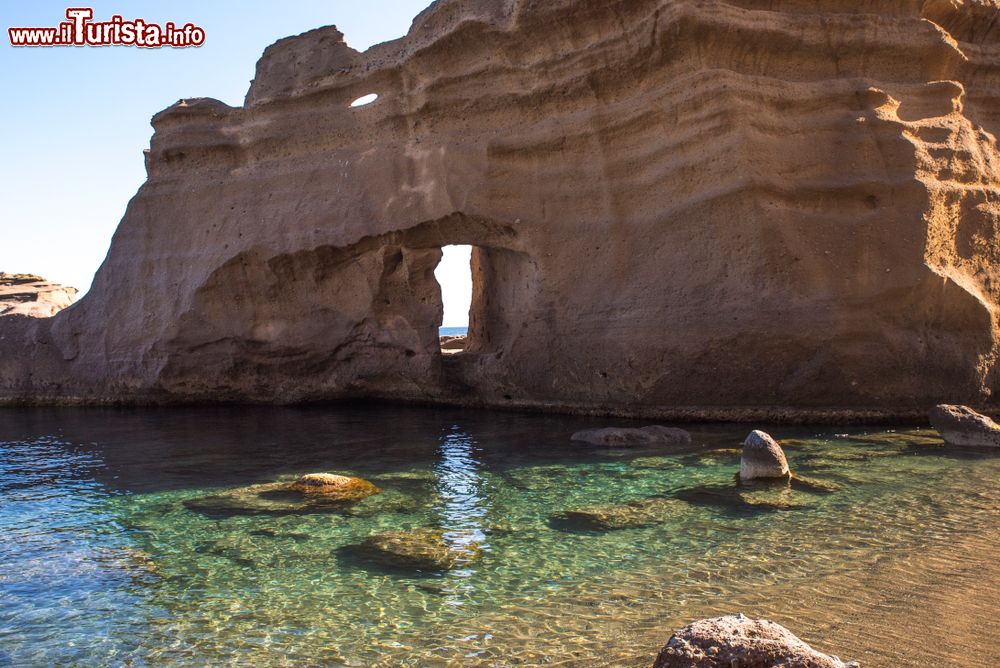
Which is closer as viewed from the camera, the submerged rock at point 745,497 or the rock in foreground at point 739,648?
the rock in foreground at point 739,648

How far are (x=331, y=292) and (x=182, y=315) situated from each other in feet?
8.10

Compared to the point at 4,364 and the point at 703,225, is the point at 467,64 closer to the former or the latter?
the point at 703,225

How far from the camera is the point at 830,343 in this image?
8836mm

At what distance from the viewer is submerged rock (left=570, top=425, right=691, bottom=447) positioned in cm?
818

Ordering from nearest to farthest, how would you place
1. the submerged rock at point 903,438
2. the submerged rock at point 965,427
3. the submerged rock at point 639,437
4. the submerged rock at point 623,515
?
the submerged rock at point 623,515, the submerged rock at point 965,427, the submerged rock at point 903,438, the submerged rock at point 639,437

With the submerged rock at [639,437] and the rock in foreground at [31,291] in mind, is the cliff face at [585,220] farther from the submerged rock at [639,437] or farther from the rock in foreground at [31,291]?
the rock in foreground at [31,291]

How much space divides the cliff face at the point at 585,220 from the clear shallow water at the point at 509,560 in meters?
1.90

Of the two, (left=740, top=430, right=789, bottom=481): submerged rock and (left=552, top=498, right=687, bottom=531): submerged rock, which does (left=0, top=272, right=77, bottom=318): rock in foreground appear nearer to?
(left=552, top=498, right=687, bottom=531): submerged rock

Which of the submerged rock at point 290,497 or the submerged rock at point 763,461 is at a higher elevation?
the submerged rock at point 763,461

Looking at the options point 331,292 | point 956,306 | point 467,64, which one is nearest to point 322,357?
point 331,292

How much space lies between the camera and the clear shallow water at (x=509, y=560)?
11.3 ft

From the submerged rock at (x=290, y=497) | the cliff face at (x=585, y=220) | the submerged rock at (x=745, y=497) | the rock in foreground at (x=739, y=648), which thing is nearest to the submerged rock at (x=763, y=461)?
the submerged rock at (x=745, y=497)

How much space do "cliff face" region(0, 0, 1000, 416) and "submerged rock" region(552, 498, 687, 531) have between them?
381 cm

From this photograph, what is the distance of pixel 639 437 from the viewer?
8.23 meters
